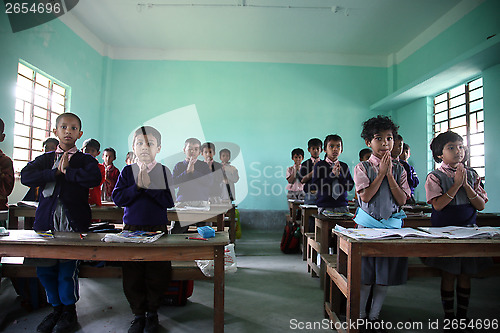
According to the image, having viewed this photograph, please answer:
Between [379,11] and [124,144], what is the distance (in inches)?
225

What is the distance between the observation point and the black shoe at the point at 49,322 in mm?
1999

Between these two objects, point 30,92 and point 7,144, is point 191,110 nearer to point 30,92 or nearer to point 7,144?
point 30,92

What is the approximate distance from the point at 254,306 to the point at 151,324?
2.82ft

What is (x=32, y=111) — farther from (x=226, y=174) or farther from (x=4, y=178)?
(x=226, y=174)

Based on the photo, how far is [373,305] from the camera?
2.05m

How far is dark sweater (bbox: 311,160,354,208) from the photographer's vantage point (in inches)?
134

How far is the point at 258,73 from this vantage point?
711 cm

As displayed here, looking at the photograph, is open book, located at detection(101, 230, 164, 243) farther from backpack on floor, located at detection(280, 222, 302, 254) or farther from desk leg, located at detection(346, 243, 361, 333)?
backpack on floor, located at detection(280, 222, 302, 254)

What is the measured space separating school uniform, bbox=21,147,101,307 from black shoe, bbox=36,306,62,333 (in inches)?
2.3

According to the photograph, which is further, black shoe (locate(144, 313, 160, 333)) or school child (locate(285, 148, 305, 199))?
school child (locate(285, 148, 305, 199))

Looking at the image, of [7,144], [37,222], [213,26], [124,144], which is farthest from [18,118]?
[213,26]

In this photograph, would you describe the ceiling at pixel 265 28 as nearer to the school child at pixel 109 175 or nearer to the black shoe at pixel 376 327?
the school child at pixel 109 175

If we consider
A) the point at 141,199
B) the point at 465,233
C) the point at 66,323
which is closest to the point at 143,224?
the point at 141,199

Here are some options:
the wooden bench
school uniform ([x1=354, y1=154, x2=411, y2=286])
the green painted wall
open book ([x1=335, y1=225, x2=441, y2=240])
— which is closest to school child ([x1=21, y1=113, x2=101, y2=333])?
open book ([x1=335, y1=225, x2=441, y2=240])
